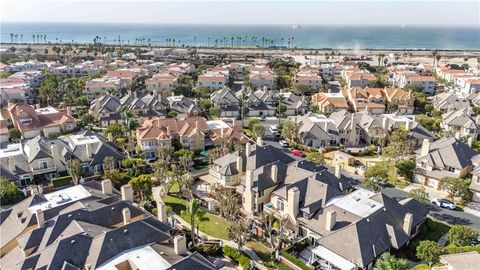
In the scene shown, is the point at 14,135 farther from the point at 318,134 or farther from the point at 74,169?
the point at 318,134

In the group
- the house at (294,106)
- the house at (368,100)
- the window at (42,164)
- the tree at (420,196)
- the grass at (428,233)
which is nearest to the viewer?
the grass at (428,233)

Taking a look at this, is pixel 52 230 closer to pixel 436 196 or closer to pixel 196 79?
pixel 436 196

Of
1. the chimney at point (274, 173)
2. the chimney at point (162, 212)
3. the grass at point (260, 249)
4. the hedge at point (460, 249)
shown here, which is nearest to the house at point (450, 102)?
the hedge at point (460, 249)

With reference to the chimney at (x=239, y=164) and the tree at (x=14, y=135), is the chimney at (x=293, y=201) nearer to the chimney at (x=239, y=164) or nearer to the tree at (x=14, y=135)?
the chimney at (x=239, y=164)

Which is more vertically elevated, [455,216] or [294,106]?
[294,106]

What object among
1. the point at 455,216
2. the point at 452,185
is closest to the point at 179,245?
the point at 455,216

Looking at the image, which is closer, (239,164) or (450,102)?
(239,164)
